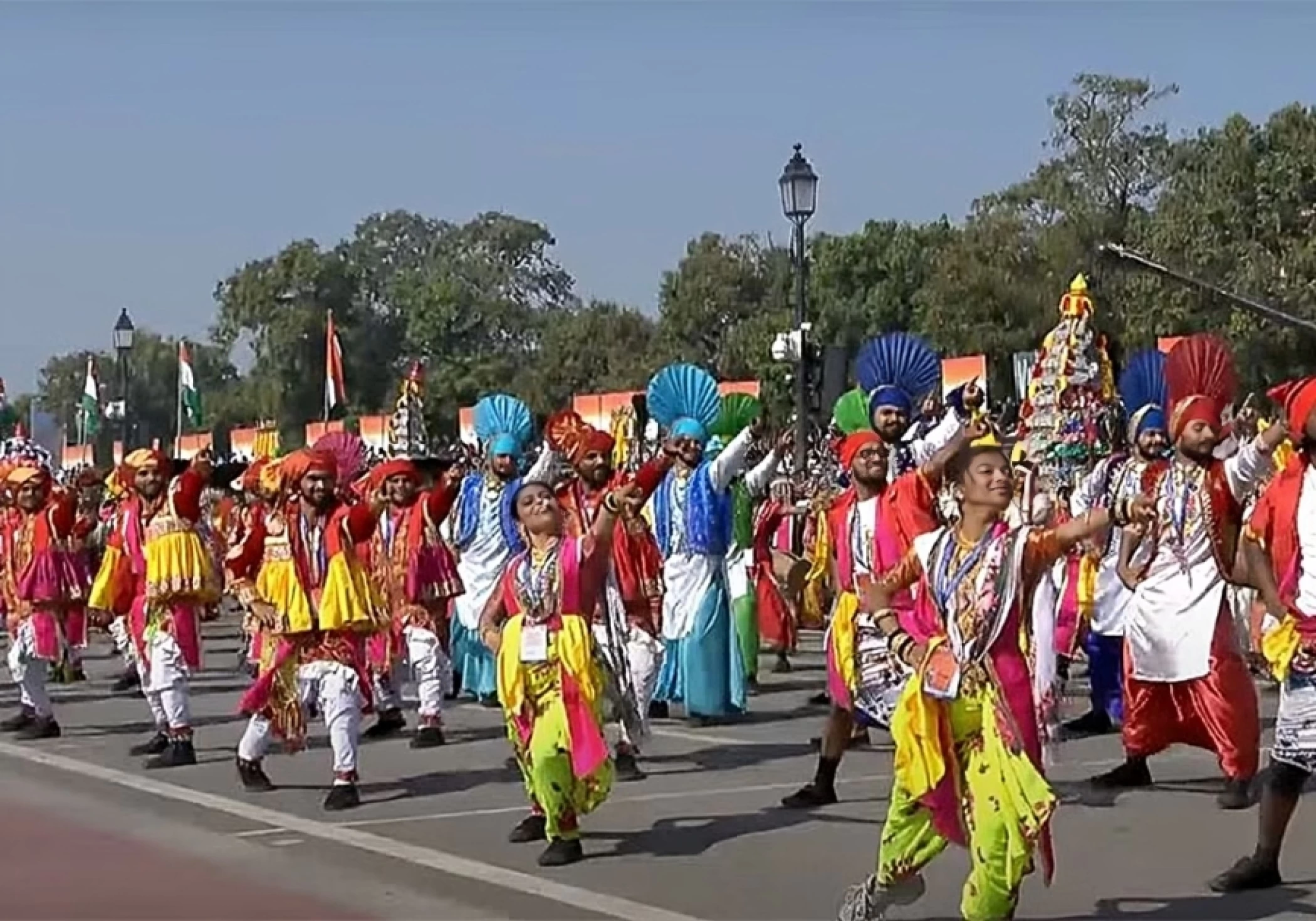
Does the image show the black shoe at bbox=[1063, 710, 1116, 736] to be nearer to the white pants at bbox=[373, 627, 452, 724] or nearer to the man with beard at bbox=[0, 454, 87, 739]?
the white pants at bbox=[373, 627, 452, 724]

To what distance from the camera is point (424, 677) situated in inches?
511

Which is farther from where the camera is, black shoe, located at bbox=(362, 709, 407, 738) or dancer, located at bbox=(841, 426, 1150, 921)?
black shoe, located at bbox=(362, 709, 407, 738)

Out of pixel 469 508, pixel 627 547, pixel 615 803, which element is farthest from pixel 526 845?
pixel 469 508

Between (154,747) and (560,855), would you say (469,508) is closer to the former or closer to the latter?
(154,747)

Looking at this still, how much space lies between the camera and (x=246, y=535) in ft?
36.1

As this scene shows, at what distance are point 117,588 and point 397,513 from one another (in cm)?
189

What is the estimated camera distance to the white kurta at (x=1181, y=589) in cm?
930

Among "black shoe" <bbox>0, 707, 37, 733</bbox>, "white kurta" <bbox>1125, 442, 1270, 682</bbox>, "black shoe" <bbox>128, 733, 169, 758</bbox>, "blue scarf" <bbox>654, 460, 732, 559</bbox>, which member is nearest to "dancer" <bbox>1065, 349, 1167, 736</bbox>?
"white kurta" <bbox>1125, 442, 1270, 682</bbox>

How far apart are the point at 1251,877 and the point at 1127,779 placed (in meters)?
2.49

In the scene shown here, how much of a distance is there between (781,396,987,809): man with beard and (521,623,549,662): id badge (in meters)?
1.29

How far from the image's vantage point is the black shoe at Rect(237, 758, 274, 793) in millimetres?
10977

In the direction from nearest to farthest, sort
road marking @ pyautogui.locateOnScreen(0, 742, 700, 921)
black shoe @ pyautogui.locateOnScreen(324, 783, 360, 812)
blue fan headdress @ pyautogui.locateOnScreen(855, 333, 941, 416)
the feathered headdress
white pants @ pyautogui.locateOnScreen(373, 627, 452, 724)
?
road marking @ pyautogui.locateOnScreen(0, 742, 700, 921) → the feathered headdress → blue fan headdress @ pyautogui.locateOnScreen(855, 333, 941, 416) → black shoe @ pyautogui.locateOnScreen(324, 783, 360, 812) → white pants @ pyautogui.locateOnScreen(373, 627, 452, 724)

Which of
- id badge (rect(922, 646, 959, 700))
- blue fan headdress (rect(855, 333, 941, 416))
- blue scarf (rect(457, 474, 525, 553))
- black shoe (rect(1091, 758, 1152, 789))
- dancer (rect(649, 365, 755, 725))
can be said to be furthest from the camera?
blue scarf (rect(457, 474, 525, 553))

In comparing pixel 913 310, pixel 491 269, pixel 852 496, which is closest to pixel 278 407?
pixel 491 269
